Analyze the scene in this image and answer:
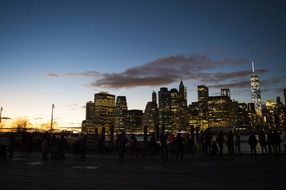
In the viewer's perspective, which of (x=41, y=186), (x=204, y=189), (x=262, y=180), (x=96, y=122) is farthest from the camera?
(x=96, y=122)

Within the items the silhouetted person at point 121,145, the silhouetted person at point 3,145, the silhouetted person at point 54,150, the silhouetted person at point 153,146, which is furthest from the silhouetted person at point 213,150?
the silhouetted person at point 3,145

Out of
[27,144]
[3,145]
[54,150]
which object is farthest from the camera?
[27,144]

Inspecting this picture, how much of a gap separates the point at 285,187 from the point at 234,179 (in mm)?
2462

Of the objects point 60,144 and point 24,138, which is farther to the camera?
point 24,138

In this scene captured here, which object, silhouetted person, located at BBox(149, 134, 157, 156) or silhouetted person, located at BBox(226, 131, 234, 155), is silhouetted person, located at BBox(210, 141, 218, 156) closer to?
silhouetted person, located at BBox(226, 131, 234, 155)

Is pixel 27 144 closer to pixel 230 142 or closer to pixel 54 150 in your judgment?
pixel 54 150

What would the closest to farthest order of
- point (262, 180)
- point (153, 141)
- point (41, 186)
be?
point (41, 186) → point (262, 180) → point (153, 141)

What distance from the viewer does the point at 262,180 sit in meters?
11.9

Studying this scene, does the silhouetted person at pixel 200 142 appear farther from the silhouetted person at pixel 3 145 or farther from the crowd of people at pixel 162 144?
the silhouetted person at pixel 3 145

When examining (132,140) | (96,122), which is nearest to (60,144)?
(132,140)

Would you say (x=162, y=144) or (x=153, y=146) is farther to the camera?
(x=153, y=146)

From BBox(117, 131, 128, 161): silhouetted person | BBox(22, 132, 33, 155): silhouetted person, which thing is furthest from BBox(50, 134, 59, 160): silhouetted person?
BBox(22, 132, 33, 155): silhouetted person

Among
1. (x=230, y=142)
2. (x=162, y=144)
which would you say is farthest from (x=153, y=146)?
→ (x=230, y=142)

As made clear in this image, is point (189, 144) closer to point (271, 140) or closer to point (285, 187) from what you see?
point (271, 140)
